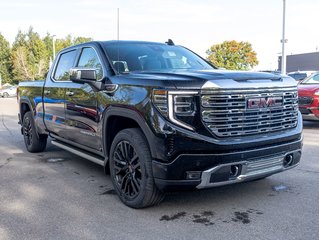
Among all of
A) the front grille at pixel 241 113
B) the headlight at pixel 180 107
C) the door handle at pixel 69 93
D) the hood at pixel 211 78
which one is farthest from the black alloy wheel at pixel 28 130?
the front grille at pixel 241 113

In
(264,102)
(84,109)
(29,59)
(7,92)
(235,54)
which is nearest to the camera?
(264,102)

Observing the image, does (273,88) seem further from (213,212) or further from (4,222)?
(4,222)

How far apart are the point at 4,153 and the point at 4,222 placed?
155 inches

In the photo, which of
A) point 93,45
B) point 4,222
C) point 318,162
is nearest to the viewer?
point 4,222

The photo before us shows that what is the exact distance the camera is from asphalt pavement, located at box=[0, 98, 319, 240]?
355 cm

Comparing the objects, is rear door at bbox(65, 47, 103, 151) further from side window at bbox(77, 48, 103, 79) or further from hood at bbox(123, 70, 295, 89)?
hood at bbox(123, 70, 295, 89)

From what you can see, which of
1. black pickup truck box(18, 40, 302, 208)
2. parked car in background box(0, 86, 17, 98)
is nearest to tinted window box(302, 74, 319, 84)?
black pickup truck box(18, 40, 302, 208)

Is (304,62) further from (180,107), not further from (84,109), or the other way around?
(180,107)

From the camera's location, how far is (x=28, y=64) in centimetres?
5938

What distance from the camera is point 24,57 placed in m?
57.9

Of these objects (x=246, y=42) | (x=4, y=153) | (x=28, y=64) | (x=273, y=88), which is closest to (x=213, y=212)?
(x=273, y=88)

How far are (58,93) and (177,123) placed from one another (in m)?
2.88

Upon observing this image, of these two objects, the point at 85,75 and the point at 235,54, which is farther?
the point at 235,54

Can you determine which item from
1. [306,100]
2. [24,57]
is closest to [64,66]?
[306,100]
